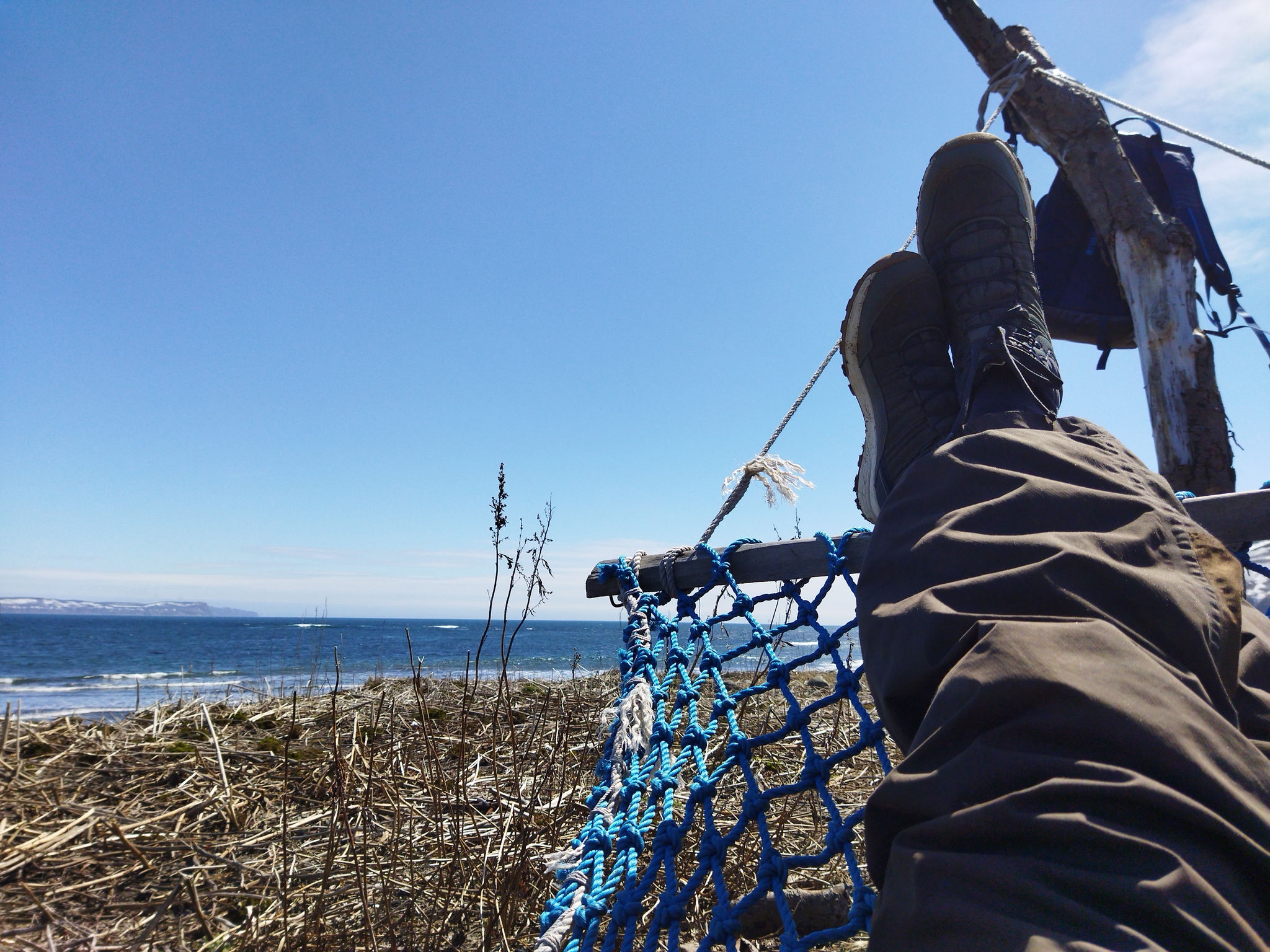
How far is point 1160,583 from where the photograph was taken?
28.3 inches

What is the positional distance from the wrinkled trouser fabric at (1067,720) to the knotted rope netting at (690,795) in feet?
1.07

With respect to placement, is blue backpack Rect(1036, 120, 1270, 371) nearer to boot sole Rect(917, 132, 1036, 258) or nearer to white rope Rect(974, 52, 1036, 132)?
Answer: white rope Rect(974, 52, 1036, 132)

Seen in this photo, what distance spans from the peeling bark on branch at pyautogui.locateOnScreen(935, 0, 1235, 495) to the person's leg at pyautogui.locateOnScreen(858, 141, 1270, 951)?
7.19 ft

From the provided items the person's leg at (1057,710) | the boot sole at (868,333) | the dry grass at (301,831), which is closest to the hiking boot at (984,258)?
the boot sole at (868,333)

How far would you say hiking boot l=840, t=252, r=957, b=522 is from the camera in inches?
57.4

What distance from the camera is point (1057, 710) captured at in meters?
0.60

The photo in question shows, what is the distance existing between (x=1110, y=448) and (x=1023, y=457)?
15 cm

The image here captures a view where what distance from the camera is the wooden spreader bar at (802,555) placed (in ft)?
4.01

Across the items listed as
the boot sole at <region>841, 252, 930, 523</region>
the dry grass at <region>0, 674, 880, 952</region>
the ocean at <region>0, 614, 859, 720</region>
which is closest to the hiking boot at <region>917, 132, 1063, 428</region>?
the boot sole at <region>841, 252, 930, 523</region>

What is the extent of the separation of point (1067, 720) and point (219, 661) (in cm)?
2466

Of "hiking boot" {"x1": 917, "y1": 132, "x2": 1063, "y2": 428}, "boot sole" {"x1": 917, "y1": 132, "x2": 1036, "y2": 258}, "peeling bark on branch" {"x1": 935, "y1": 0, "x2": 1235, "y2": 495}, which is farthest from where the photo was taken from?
"peeling bark on branch" {"x1": 935, "y1": 0, "x2": 1235, "y2": 495}

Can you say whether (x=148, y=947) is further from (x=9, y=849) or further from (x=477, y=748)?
(x=477, y=748)

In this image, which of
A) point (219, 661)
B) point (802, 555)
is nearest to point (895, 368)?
point (802, 555)

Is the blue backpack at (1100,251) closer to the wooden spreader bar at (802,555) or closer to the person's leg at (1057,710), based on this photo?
the wooden spreader bar at (802,555)
